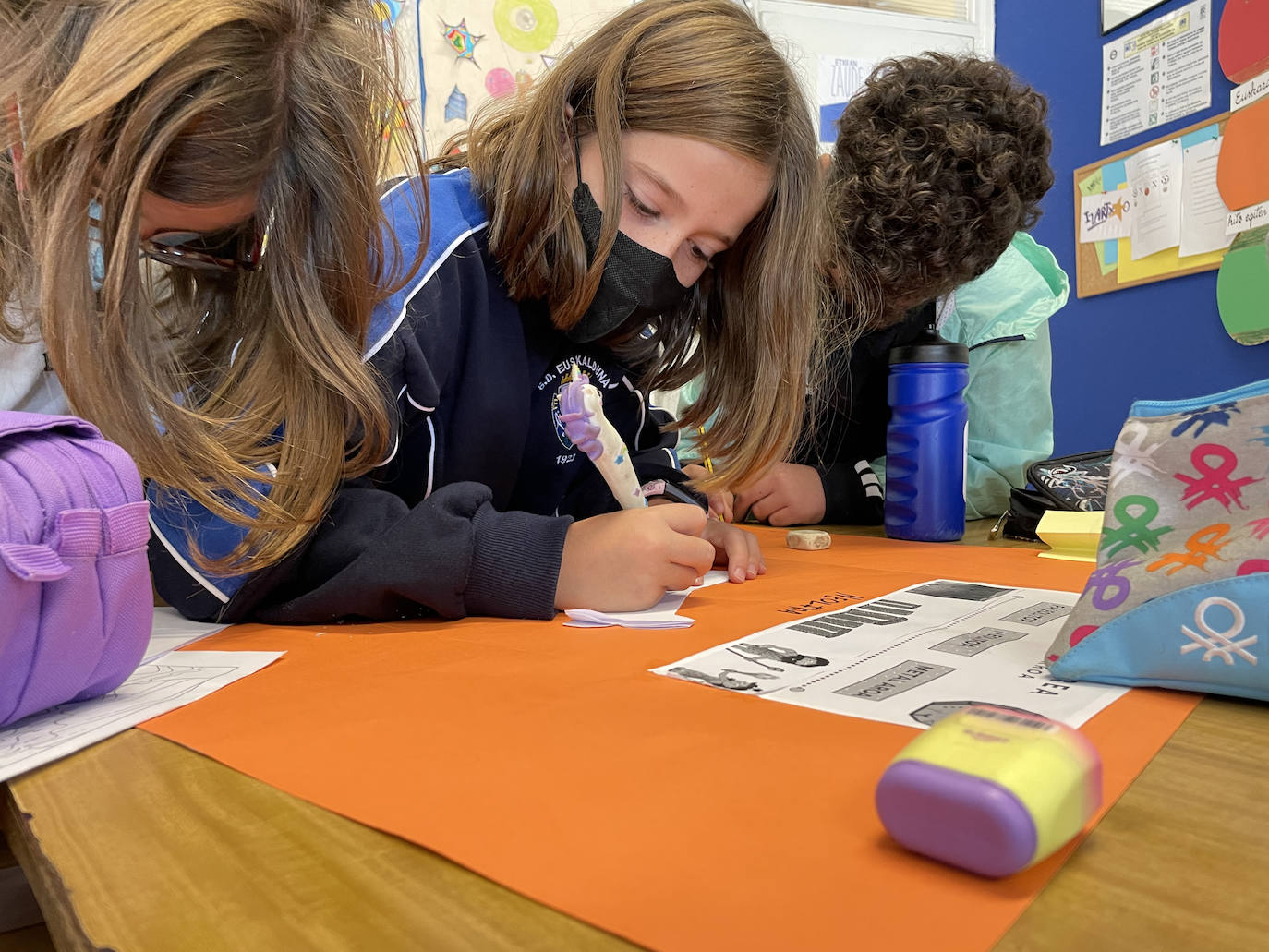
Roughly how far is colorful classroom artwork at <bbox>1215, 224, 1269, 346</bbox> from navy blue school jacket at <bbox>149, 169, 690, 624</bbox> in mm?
974

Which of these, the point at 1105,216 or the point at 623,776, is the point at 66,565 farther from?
the point at 1105,216

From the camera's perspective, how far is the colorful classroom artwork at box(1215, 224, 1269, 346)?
1.33 m

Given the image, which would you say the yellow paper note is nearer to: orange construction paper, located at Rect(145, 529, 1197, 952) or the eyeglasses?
orange construction paper, located at Rect(145, 529, 1197, 952)

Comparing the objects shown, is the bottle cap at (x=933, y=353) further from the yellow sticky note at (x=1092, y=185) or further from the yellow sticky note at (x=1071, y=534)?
the yellow sticky note at (x=1092, y=185)

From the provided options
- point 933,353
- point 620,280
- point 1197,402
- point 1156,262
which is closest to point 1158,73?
point 1156,262

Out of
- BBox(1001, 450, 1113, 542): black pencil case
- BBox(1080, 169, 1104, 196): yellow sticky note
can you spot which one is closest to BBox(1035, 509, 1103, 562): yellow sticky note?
BBox(1001, 450, 1113, 542): black pencil case

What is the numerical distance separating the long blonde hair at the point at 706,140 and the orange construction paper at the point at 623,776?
358 mm

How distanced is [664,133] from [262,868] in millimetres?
608

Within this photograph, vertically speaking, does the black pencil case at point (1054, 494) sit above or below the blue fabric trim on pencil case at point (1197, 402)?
below

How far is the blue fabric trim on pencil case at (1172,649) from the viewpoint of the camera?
348 millimetres

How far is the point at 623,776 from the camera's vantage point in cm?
30

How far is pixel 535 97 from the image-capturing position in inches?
30.3

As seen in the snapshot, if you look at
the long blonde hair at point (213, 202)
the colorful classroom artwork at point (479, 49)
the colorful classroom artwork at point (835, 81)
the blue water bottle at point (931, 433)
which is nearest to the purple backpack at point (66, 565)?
the long blonde hair at point (213, 202)

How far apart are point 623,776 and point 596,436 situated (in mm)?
304
